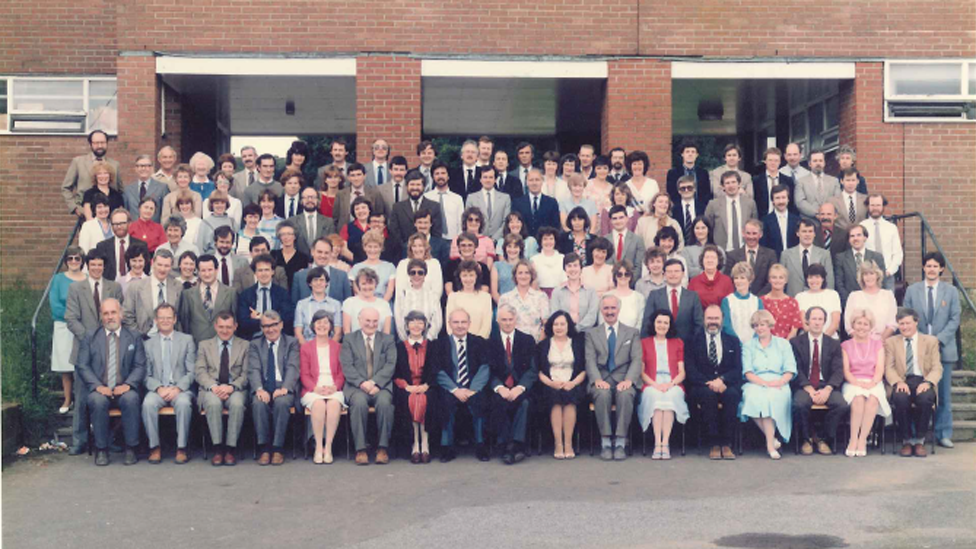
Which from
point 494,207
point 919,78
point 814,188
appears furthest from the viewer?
point 919,78

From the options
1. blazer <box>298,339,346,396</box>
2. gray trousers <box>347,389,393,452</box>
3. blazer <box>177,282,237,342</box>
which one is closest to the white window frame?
blazer <box>177,282,237,342</box>

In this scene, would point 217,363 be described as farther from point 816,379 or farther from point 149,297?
point 816,379

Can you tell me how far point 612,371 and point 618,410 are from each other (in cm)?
40

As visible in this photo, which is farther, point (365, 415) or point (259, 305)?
point (259, 305)

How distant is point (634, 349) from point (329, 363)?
113 inches

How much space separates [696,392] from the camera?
11.1m

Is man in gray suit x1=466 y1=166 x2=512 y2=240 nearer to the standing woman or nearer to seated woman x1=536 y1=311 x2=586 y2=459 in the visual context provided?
seated woman x1=536 y1=311 x2=586 y2=459

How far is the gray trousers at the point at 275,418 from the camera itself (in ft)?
35.3

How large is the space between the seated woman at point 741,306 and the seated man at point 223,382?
4.62 metres

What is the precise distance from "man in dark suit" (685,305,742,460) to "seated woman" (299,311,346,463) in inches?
129

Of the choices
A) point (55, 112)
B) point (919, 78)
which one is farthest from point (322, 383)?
point (919, 78)

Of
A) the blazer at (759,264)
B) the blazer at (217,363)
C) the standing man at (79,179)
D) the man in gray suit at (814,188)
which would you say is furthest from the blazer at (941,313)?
the standing man at (79,179)

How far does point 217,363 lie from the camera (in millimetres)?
11023

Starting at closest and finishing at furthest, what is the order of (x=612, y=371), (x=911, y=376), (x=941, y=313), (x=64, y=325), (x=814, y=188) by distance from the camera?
(x=612, y=371), (x=911, y=376), (x=941, y=313), (x=64, y=325), (x=814, y=188)
